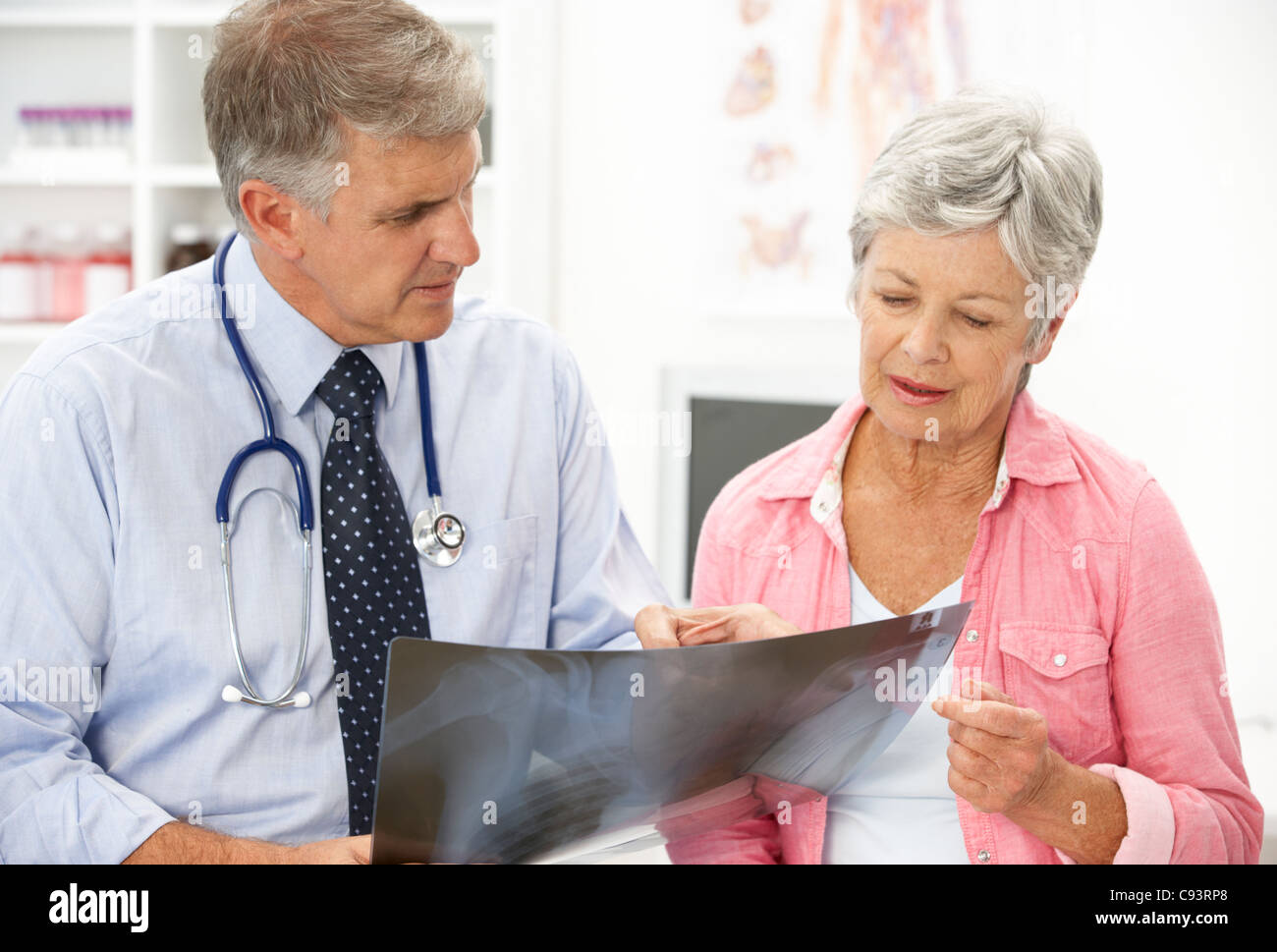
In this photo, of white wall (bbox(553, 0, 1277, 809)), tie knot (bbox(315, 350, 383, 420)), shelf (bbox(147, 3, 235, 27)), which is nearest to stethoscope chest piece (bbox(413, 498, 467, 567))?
tie knot (bbox(315, 350, 383, 420))

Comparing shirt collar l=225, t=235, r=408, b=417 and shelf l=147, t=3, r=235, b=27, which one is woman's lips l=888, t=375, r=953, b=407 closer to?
shirt collar l=225, t=235, r=408, b=417

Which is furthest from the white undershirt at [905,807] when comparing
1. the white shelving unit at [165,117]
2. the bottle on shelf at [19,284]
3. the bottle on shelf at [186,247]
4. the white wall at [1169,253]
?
the bottle on shelf at [19,284]

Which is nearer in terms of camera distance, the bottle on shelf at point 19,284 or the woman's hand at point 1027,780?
the woman's hand at point 1027,780

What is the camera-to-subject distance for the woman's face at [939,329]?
3.73ft

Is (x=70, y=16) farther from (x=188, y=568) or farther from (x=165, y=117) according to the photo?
(x=188, y=568)

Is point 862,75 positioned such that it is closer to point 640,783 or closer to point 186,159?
point 186,159

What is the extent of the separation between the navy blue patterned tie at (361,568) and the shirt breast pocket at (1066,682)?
2.03ft

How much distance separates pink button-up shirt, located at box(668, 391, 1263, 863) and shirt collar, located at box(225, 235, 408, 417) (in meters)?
0.52

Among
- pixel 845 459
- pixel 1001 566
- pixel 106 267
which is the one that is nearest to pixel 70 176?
pixel 106 267

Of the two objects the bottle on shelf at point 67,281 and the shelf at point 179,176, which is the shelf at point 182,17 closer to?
the shelf at point 179,176

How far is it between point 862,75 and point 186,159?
1.74 m

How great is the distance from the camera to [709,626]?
3.73 feet

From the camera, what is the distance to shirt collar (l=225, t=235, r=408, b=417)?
1168 mm
